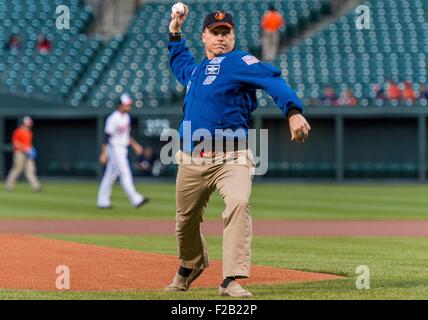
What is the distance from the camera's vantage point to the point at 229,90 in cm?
734

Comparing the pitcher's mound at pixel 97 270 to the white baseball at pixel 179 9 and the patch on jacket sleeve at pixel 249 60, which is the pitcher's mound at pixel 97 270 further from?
the white baseball at pixel 179 9

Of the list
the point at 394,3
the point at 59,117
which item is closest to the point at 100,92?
the point at 59,117

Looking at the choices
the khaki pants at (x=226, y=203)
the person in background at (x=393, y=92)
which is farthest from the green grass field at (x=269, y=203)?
the khaki pants at (x=226, y=203)

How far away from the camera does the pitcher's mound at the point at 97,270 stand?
26.8 ft

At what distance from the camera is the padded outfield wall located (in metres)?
29.1

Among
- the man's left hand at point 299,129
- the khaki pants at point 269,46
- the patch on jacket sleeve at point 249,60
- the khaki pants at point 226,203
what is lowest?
the khaki pants at point 226,203

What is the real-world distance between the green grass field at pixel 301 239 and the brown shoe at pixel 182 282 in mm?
75

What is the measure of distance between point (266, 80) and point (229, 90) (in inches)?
11.2

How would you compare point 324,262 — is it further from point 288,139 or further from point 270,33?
point 270,33

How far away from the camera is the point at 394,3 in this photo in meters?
33.5

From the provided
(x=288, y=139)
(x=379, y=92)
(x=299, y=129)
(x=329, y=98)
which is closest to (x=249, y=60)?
(x=299, y=129)

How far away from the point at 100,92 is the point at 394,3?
9940 millimetres

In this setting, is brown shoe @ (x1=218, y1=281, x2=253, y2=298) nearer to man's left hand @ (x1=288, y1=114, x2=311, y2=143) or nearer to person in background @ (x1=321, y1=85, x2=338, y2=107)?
man's left hand @ (x1=288, y1=114, x2=311, y2=143)

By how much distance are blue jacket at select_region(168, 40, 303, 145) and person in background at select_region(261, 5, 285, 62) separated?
23752mm
